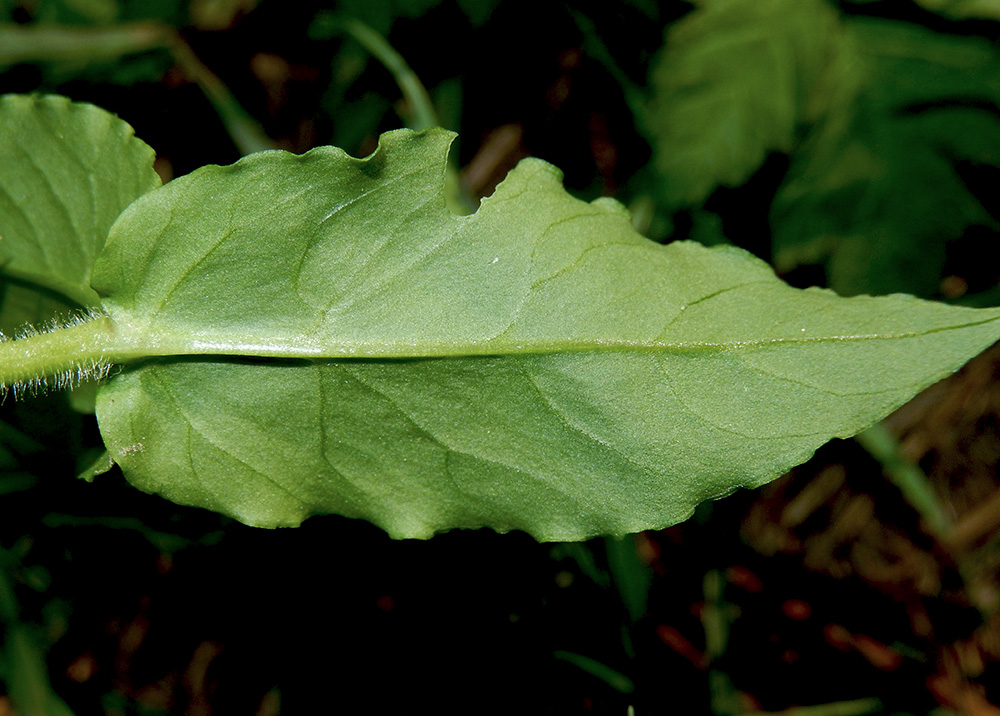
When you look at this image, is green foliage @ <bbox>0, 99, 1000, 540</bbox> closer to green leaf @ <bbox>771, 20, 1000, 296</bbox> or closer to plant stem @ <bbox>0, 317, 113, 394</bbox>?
plant stem @ <bbox>0, 317, 113, 394</bbox>

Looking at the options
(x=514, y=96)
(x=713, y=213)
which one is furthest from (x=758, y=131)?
(x=514, y=96)

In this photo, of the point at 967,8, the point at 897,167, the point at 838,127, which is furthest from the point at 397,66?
the point at 967,8

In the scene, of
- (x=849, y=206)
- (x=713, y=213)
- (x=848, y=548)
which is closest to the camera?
(x=849, y=206)

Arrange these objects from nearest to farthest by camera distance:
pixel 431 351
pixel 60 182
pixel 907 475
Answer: pixel 431 351, pixel 60 182, pixel 907 475

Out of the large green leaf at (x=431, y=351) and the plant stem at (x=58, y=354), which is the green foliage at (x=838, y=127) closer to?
the large green leaf at (x=431, y=351)

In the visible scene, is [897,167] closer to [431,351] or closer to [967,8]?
[967,8]

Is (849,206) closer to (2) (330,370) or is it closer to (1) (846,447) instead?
(1) (846,447)
